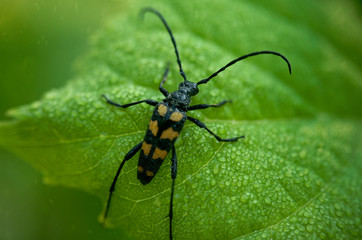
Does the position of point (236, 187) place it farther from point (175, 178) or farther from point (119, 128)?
point (119, 128)

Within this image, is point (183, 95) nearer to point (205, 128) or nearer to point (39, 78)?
point (205, 128)

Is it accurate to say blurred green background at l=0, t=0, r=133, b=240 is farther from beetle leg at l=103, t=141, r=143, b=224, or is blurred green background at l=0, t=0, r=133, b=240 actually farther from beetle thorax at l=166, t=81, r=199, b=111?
beetle thorax at l=166, t=81, r=199, b=111

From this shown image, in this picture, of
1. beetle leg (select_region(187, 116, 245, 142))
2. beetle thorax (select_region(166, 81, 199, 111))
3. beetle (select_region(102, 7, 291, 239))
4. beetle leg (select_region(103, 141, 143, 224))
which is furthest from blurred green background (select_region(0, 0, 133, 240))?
beetle leg (select_region(187, 116, 245, 142))

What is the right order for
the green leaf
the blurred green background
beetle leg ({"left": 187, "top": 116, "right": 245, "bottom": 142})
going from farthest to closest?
1. the blurred green background
2. beetle leg ({"left": 187, "top": 116, "right": 245, "bottom": 142})
3. the green leaf

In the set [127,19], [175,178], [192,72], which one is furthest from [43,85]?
[175,178]

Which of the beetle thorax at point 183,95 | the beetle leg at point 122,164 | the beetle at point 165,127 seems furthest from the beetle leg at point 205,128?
the beetle leg at point 122,164
